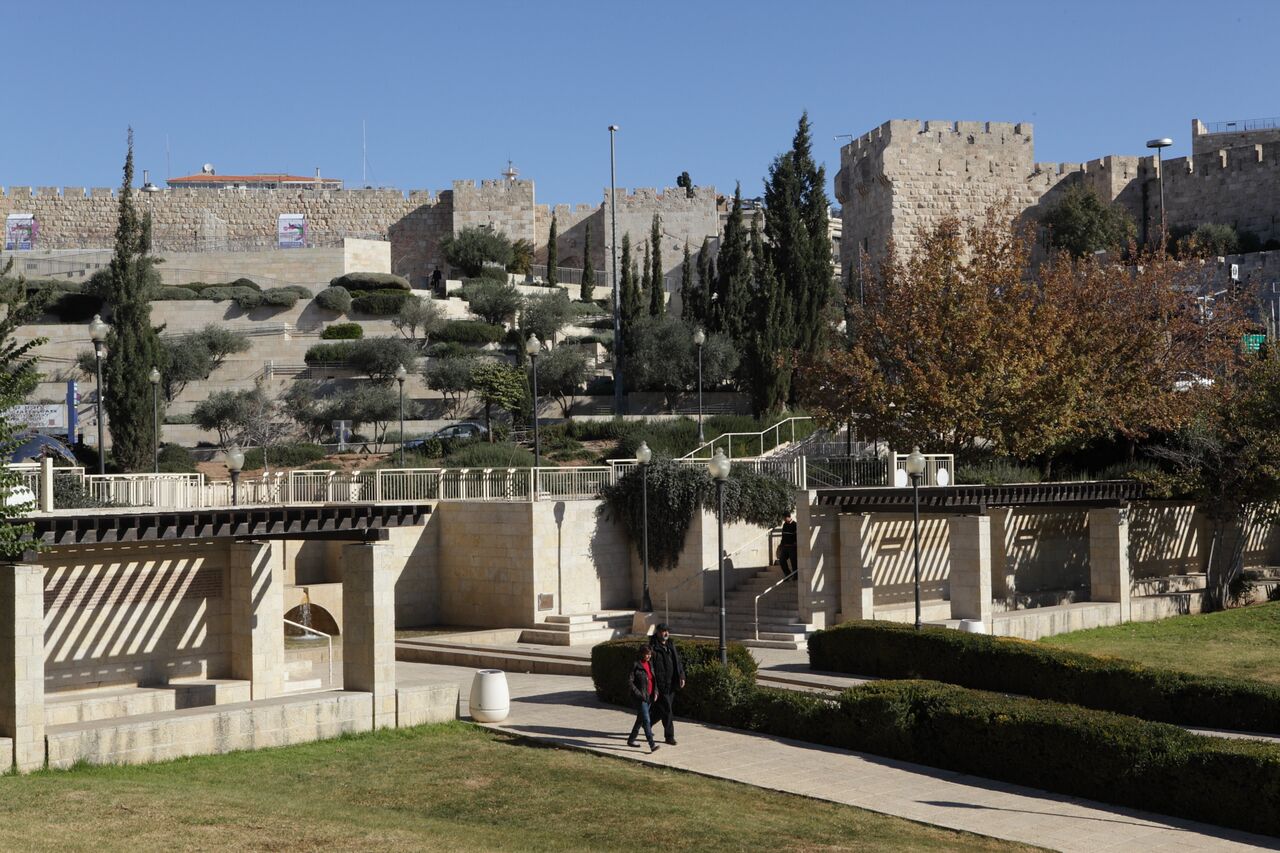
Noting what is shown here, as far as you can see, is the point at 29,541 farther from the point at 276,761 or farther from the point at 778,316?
the point at 778,316

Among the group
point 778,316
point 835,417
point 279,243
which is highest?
point 279,243

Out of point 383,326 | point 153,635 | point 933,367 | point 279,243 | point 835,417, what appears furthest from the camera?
point 279,243

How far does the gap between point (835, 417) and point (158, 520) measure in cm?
1769

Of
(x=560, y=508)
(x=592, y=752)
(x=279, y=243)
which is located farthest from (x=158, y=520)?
(x=279, y=243)

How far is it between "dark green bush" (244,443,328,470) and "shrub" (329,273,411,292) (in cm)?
1823

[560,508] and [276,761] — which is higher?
[560,508]

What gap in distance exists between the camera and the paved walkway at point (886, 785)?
40.7 ft

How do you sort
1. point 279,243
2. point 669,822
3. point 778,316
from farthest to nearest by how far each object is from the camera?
point 279,243, point 778,316, point 669,822

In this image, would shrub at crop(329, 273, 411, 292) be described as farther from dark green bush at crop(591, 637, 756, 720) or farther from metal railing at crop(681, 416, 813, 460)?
dark green bush at crop(591, 637, 756, 720)

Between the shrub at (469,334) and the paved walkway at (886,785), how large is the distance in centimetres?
3599

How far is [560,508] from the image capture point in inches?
1055

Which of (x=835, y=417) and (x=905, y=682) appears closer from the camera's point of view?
(x=905, y=682)

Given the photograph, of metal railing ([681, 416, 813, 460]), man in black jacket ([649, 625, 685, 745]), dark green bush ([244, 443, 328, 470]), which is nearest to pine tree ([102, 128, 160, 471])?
dark green bush ([244, 443, 328, 470])

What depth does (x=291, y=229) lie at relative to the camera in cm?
7300
